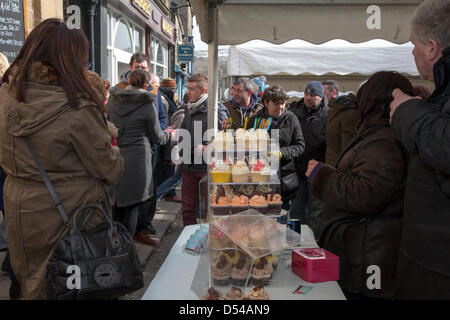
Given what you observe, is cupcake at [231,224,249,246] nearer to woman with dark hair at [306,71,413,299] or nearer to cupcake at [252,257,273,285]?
cupcake at [252,257,273,285]

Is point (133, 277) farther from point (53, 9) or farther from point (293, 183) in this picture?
point (53, 9)

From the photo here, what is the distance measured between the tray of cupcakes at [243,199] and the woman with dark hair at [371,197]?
1.14 ft

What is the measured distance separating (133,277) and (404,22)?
292 cm

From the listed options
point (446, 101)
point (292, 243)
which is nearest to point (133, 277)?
point (292, 243)

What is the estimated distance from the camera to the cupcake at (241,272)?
188 cm

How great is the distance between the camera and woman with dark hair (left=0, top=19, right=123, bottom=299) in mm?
1938

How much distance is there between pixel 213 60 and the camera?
3.07 m

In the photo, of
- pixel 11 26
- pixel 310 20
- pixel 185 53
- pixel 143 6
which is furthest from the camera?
pixel 185 53

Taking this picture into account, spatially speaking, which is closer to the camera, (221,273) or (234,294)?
(234,294)

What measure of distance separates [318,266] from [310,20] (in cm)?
226

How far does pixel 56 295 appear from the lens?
185cm

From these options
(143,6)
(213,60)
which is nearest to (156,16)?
(143,6)

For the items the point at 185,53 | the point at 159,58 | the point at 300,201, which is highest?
the point at 185,53

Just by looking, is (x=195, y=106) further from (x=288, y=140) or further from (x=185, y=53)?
(x=185, y=53)
